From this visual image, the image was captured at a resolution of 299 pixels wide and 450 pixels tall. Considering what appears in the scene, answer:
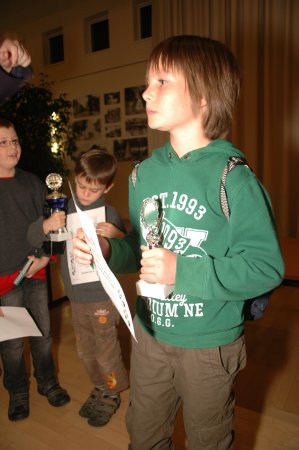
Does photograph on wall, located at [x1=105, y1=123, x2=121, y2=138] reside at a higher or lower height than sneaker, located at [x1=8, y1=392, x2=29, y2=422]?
higher

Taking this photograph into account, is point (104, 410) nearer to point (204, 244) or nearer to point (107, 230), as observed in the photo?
point (107, 230)

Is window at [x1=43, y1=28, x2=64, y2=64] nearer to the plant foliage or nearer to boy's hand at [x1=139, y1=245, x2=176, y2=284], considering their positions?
the plant foliage

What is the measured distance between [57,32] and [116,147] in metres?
2.59

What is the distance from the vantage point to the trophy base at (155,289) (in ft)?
2.50

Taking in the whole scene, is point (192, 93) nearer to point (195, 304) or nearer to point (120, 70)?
point (195, 304)

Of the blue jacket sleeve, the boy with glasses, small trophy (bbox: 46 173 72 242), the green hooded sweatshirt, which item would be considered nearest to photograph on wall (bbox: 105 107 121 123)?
the boy with glasses

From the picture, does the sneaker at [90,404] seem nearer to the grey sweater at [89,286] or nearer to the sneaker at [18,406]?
the sneaker at [18,406]

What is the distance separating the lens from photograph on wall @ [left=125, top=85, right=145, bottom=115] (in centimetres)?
564

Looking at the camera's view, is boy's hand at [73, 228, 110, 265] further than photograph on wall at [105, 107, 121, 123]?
No

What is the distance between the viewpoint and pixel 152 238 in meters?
0.80

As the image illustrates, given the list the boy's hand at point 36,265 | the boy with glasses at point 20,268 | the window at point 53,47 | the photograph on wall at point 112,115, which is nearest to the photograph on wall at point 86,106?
the photograph on wall at point 112,115

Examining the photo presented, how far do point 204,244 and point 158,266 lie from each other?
22cm

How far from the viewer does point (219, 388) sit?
0.96m

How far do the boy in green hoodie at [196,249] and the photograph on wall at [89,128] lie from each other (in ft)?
18.3
